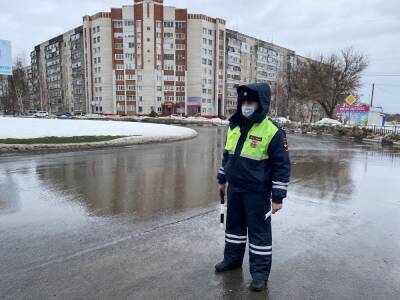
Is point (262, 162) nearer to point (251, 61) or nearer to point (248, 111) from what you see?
point (248, 111)

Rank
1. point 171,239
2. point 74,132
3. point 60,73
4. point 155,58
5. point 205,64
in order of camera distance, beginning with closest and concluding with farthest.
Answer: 1. point 171,239
2. point 74,132
3. point 155,58
4. point 205,64
5. point 60,73

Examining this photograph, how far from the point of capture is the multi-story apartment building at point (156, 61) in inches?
3253

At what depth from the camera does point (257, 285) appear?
3336 millimetres

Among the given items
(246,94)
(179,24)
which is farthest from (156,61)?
(246,94)

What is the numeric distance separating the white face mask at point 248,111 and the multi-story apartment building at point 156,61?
267ft

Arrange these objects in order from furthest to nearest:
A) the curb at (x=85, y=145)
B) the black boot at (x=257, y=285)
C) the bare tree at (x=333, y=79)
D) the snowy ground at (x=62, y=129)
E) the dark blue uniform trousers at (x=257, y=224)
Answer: the bare tree at (x=333, y=79), the snowy ground at (x=62, y=129), the curb at (x=85, y=145), the dark blue uniform trousers at (x=257, y=224), the black boot at (x=257, y=285)

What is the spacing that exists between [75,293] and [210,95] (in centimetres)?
8695

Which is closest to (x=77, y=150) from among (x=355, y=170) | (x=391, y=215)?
(x=355, y=170)

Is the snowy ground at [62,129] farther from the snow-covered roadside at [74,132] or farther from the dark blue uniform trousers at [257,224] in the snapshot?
the dark blue uniform trousers at [257,224]

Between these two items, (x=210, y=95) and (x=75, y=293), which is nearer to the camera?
(x=75, y=293)

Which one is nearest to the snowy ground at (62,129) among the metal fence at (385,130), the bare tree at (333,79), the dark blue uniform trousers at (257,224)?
the metal fence at (385,130)

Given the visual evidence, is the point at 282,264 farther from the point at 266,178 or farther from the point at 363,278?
the point at 266,178

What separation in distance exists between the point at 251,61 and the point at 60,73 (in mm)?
59993

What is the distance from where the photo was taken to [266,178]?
11.3 feet
